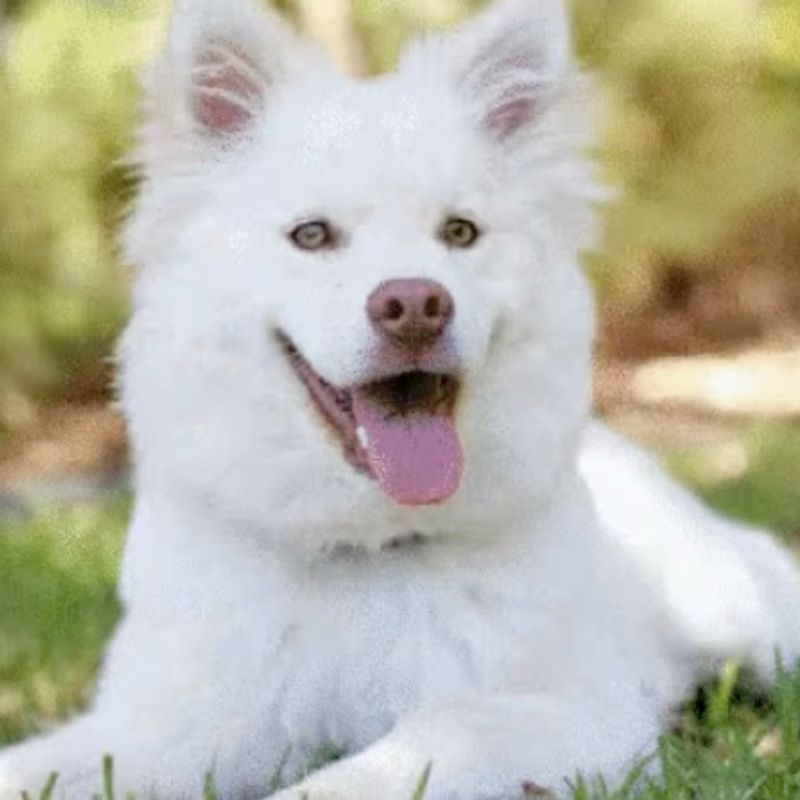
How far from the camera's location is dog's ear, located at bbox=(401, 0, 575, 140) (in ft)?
12.8

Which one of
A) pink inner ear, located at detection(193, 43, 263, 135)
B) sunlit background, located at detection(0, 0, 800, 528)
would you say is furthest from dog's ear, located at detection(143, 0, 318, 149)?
sunlit background, located at detection(0, 0, 800, 528)

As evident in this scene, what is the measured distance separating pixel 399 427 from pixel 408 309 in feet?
0.93

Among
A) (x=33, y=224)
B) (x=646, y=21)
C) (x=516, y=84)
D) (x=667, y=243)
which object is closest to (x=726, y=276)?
(x=667, y=243)

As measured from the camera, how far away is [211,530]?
3.71 m

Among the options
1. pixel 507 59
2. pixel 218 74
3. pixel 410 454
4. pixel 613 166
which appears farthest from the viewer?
pixel 613 166

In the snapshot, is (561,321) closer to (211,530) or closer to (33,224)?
(211,530)

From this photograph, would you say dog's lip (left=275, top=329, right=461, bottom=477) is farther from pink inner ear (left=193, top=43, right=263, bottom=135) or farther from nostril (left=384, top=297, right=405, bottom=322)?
pink inner ear (left=193, top=43, right=263, bottom=135)

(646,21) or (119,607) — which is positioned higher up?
(646,21)

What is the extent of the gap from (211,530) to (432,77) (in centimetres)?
104

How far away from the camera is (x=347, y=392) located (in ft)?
11.7

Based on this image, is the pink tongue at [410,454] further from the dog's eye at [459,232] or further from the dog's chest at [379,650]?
the dog's eye at [459,232]

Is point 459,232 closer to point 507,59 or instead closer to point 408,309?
point 408,309

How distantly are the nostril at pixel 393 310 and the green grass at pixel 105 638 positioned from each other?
2.89ft

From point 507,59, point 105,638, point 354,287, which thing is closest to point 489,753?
point 354,287
